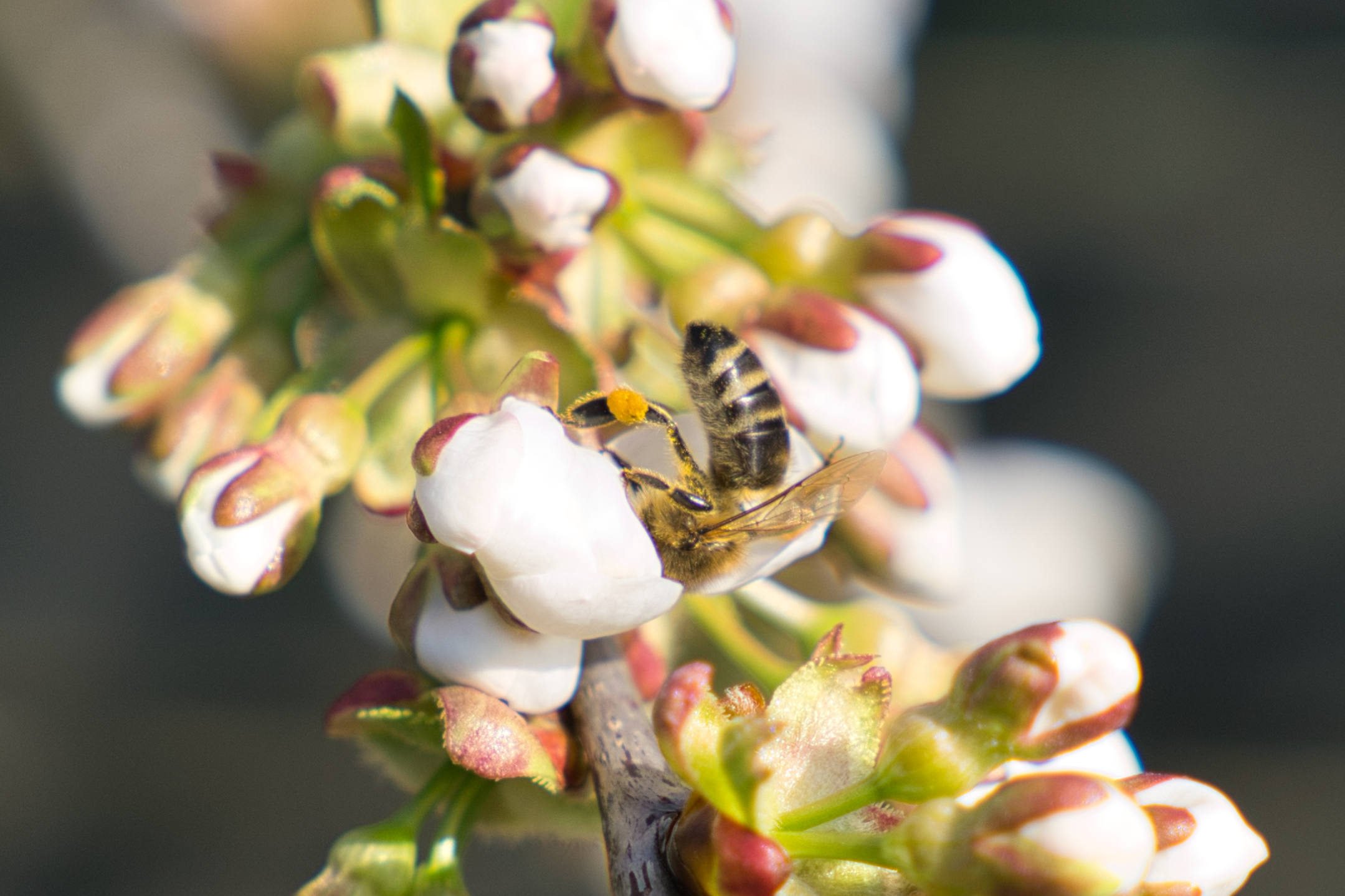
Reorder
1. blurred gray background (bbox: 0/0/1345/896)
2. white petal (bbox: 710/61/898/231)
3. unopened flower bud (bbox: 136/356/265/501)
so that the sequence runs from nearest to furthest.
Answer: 1. unopened flower bud (bbox: 136/356/265/501)
2. white petal (bbox: 710/61/898/231)
3. blurred gray background (bbox: 0/0/1345/896)

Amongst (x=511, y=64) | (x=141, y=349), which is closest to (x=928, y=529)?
(x=511, y=64)

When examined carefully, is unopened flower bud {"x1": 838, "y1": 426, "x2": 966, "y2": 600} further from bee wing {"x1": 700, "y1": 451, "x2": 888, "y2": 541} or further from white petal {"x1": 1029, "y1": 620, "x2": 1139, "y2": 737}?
white petal {"x1": 1029, "y1": 620, "x2": 1139, "y2": 737}

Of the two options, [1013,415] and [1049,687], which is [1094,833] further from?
[1013,415]

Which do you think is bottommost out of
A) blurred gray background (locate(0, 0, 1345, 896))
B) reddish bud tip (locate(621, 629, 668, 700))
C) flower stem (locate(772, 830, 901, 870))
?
blurred gray background (locate(0, 0, 1345, 896))

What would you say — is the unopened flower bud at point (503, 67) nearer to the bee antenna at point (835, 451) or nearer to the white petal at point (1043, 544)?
the bee antenna at point (835, 451)

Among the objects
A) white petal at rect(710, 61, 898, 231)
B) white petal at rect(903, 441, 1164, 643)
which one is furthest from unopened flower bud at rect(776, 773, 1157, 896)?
white petal at rect(903, 441, 1164, 643)
